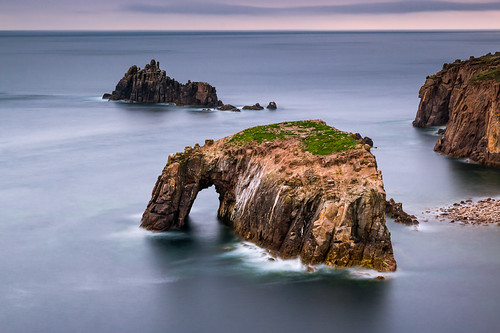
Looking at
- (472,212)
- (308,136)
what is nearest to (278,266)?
(308,136)

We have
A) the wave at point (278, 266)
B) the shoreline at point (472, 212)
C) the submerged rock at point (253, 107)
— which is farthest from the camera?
the submerged rock at point (253, 107)

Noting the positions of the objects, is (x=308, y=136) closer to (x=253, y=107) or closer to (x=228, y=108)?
(x=228, y=108)

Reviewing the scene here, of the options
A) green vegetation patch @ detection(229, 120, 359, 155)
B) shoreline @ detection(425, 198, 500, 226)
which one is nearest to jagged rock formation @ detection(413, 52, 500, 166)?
shoreline @ detection(425, 198, 500, 226)

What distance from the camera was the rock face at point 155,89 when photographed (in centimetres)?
12500

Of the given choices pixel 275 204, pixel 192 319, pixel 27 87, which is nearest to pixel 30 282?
pixel 192 319

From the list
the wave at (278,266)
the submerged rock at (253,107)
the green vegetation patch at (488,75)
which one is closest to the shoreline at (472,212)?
the wave at (278,266)

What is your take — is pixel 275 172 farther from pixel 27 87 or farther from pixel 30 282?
pixel 27 87

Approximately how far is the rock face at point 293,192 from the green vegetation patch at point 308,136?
63 millimetres

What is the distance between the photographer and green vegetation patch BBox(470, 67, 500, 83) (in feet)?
239

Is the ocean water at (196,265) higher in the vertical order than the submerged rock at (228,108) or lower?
lower

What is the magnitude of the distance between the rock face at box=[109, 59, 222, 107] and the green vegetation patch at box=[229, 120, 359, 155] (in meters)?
73.2

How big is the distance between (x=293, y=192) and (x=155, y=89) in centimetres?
9023

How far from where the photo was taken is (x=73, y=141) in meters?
93.1

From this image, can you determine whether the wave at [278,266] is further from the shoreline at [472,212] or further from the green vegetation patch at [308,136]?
the shoreline at [472,212]
